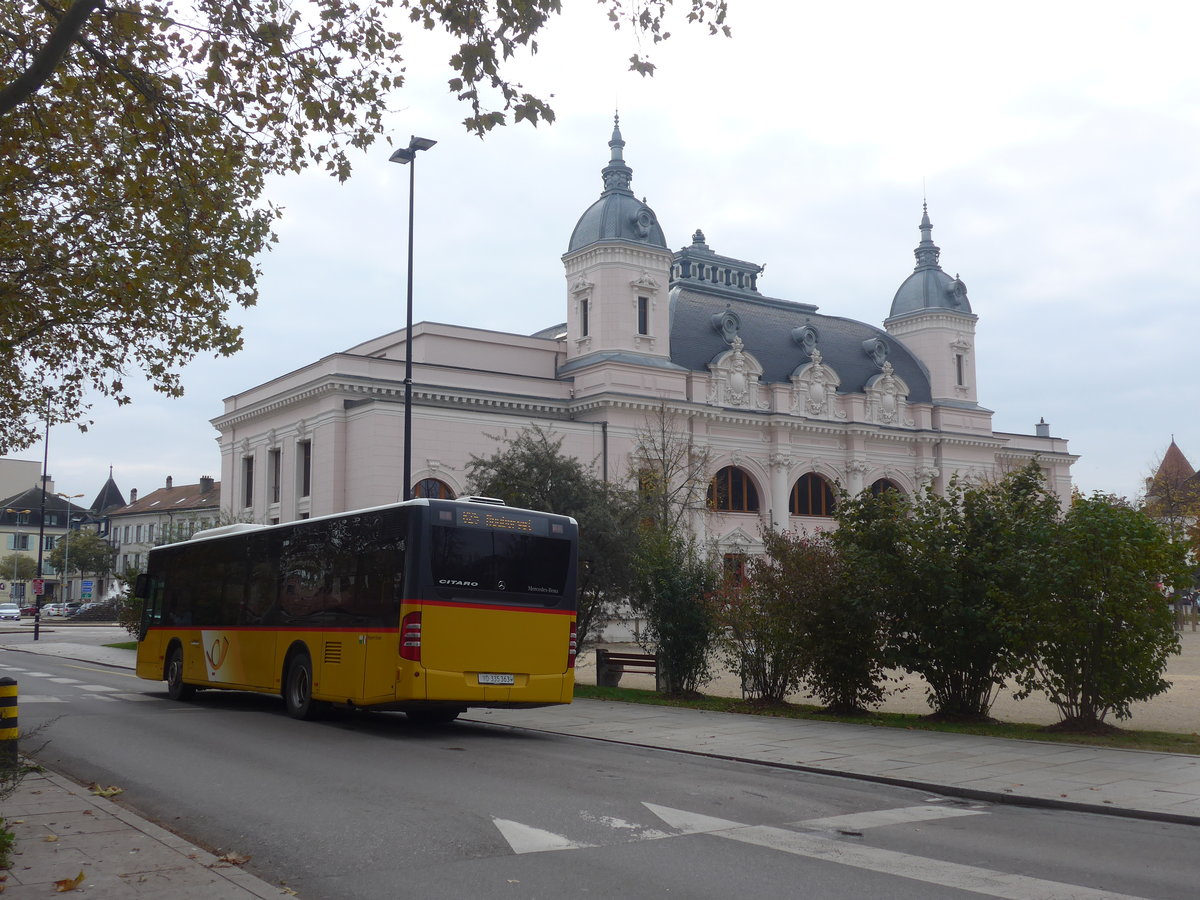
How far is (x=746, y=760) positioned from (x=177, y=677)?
12.8 meters

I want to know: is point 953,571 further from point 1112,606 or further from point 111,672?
point 111,672

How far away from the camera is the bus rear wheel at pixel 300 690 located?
17156 millimetres

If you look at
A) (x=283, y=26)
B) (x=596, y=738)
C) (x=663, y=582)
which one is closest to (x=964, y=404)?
Result: (x=663, y=582)

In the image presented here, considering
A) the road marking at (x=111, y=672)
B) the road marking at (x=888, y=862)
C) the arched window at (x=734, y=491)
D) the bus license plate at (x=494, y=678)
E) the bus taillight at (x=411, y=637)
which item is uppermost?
the arched window at (x=734, y=491)

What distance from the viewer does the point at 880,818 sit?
9.58 m

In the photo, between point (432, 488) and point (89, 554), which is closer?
point (432, 488)

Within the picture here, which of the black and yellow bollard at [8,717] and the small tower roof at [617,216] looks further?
the small tower roof at [617,216]

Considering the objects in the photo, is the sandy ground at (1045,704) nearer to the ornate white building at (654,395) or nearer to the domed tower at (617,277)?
the ornate white building at (654,395)

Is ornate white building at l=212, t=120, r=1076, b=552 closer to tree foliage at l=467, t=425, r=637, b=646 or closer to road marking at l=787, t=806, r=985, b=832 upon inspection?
tree foliage at l=467, t=425, r=637, b=646

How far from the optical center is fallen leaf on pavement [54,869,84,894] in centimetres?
680

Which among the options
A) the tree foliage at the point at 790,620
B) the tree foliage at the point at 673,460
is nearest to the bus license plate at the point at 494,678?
the tree foliage at the point at 790,620

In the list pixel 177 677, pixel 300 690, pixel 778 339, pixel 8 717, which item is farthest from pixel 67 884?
pixel 778 339

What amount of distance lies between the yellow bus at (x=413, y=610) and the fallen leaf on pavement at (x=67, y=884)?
301 inches

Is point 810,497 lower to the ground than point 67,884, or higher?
higher
